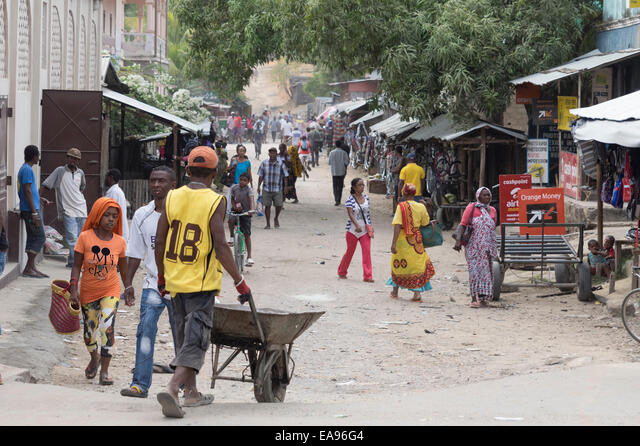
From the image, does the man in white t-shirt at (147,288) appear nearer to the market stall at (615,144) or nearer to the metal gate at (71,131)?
the market stall at (615,144)

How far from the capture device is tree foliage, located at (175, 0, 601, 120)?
20.1 metres

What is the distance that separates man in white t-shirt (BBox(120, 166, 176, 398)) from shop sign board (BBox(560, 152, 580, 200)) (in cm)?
1223

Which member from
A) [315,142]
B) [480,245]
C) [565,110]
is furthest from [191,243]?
[315,142]

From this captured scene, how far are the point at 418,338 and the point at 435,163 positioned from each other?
1263cm

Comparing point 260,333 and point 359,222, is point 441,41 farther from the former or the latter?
point 260,333

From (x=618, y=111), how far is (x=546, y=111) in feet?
28.1

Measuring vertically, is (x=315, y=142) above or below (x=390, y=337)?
above

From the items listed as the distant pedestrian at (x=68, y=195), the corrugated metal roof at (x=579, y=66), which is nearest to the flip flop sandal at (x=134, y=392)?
the distant pedestrian at (x=68, y=195)

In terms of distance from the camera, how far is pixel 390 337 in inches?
426

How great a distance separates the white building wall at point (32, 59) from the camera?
13734 millimetres

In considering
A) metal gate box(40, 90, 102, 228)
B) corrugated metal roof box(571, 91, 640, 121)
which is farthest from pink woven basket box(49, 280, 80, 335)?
metal gate box(40, 90, 102, 228)

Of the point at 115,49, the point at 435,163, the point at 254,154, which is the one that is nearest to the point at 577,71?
the point at 435,163

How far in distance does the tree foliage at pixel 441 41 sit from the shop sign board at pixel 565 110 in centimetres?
106
